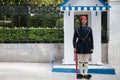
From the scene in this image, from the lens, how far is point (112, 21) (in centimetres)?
1515

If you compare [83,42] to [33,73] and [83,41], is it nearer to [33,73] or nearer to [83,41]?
[83,41]

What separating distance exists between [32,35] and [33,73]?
3.33 metres

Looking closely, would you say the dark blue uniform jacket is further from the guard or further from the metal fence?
the metal fence

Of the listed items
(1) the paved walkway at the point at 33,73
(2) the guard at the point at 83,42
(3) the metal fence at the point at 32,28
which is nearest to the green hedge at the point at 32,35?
(3) the metal fence at the point at 32,28

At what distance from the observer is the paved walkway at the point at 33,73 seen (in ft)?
41.1

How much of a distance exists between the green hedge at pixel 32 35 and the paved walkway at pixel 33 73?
4.55 ft

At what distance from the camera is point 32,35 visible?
1652 centimetres

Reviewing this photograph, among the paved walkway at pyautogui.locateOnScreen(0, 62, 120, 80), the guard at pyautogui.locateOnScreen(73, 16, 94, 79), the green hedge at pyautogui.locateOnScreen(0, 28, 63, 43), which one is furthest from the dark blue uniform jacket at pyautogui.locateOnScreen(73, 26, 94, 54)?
the green hedge at pyautogui.locateOnScreen(0, 28, 63, 43)

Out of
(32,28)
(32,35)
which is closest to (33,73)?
(32,35)

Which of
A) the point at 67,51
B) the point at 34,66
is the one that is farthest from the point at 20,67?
the point at 67,51

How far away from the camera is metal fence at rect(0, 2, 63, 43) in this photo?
16.4 metres

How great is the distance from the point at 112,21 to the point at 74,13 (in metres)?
1.48

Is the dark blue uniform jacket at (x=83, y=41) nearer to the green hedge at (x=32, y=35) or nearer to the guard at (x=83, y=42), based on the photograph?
the guard at (x=83, y=42)

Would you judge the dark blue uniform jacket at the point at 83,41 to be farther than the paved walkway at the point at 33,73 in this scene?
No
